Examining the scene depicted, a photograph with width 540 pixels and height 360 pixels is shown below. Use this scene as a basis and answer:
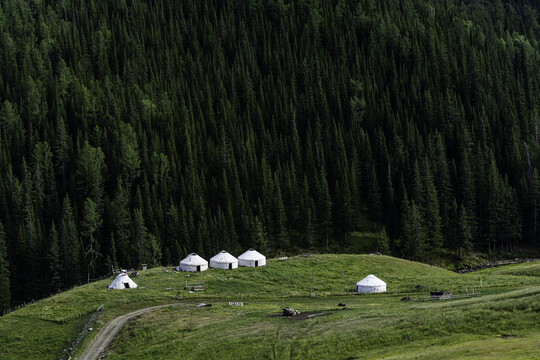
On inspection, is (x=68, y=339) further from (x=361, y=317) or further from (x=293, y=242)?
(x=293, y=242)

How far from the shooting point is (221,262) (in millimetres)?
133250

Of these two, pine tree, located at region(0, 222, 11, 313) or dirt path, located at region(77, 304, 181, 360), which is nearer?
dirt path, located at region(77, 304, 181, 360)

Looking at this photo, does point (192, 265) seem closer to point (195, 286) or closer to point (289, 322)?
point (195, 286)

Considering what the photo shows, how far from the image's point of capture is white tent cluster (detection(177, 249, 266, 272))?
130m

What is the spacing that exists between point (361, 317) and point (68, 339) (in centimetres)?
4050

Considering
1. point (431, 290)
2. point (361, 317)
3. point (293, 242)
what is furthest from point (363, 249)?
point (361, 317)

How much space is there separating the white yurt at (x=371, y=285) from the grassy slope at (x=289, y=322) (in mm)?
2441

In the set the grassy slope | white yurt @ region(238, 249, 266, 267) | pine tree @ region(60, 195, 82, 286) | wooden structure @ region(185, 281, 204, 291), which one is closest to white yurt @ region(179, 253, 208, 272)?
the grassy slope

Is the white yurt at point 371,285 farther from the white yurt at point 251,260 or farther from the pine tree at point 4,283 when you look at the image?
the pine tree at point 4,283

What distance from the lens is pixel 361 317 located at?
86438 mm

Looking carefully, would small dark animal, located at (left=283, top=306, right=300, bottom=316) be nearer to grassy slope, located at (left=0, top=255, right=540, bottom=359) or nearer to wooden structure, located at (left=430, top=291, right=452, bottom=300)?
grassy slope, located at (left=0, top=255, right=540, bottom=359)

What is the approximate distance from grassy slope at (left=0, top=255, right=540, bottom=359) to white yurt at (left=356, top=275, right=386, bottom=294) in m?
2.44

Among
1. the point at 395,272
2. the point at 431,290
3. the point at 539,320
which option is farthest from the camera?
the point at 395,272

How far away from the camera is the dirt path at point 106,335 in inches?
3450
